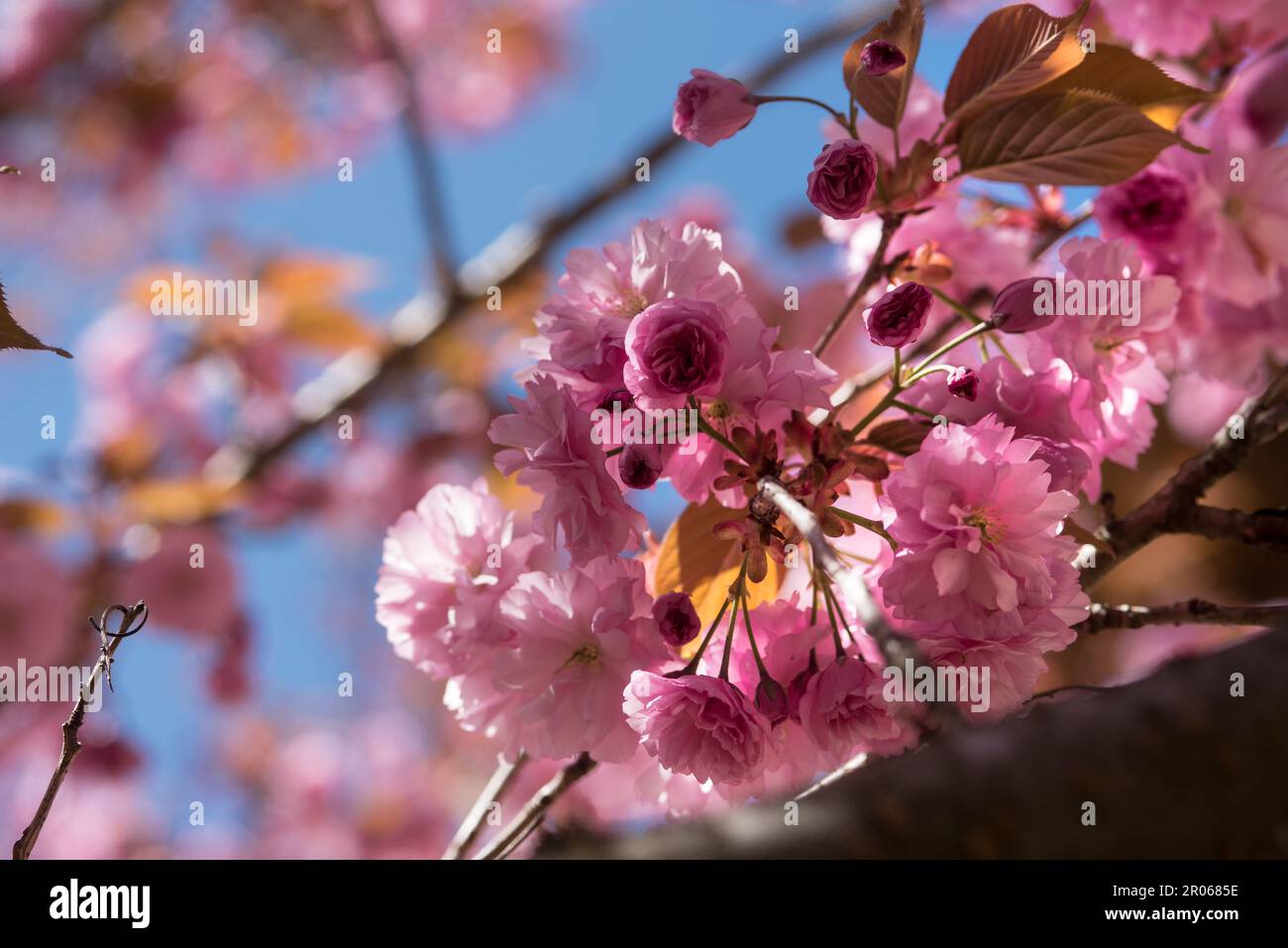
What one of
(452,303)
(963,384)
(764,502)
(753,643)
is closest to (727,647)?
(753,643)

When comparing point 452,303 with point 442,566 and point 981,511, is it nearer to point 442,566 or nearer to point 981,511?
point 442,566

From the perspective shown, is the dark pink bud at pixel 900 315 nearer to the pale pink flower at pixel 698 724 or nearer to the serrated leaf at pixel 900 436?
the serrated leaf at pixel 900 436

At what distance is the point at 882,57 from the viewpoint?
830 mm

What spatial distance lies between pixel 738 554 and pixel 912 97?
48cm

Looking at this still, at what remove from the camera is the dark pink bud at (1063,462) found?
2.41ft

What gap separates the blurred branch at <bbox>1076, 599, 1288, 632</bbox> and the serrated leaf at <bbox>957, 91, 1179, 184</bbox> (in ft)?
1.25

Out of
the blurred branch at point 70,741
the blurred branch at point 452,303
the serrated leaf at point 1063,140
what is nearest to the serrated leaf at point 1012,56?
the serrated leaf at point 1063,140

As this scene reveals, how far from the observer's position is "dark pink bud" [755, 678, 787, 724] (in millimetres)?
767

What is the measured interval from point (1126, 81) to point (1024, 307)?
1.00 feet

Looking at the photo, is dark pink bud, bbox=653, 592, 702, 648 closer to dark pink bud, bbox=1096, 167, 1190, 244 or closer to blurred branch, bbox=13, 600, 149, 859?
blurred branch, bbox=13, 600, 149, 859

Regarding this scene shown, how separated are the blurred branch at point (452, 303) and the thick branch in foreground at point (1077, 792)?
1.80 meters
